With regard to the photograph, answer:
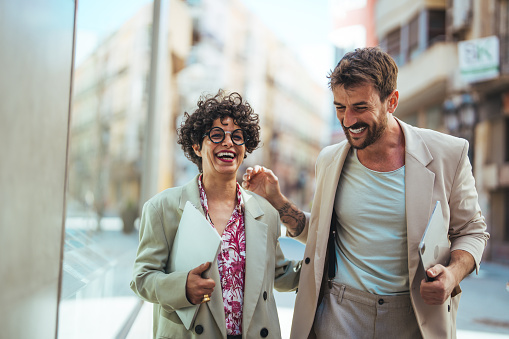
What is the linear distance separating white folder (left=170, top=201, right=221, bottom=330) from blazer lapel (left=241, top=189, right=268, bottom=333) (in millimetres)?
233

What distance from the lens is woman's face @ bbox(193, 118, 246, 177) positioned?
2607 millimetres

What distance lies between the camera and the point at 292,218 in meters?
3.10

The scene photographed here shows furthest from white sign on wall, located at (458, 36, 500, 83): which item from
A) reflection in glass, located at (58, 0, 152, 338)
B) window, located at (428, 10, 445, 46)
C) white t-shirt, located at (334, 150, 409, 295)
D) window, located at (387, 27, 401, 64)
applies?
white t-shirt, located at (334, 150, 409, 295)

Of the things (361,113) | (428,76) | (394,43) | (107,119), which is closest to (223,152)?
(361,113)

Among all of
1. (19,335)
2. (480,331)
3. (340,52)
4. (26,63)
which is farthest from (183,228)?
(340,52)

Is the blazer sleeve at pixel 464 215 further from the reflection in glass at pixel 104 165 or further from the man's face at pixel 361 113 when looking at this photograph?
the reflection in glass at pixel 104 165

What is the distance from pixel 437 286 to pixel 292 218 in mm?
989

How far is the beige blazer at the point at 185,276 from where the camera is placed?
2342 mm

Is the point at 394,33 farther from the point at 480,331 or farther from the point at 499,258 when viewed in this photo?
the point at 480,331

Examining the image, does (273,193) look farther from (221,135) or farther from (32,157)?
(32,157)

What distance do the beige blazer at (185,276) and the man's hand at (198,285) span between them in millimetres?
28

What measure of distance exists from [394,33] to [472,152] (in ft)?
23.1

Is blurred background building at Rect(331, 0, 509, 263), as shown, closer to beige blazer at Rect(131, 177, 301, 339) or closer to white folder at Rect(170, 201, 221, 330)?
beige blazer at Rect(131, 177, 301, 339)

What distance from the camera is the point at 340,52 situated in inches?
1344
